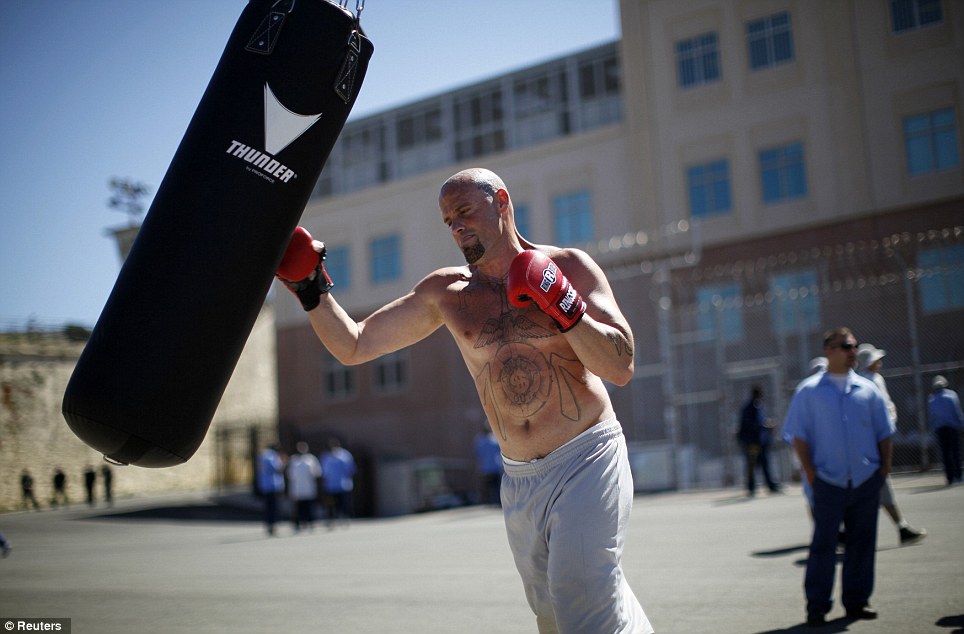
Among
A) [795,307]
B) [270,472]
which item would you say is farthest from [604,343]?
[795,307]

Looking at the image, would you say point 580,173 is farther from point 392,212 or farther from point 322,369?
point 322,369

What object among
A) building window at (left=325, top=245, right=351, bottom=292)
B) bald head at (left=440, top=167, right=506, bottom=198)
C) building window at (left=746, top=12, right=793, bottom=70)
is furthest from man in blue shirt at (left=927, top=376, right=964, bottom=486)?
building window at (left=325, top=245, right=351, bottom=292)

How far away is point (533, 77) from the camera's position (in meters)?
34.7

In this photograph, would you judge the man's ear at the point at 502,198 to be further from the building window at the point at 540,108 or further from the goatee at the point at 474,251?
the building window at the point at 540,108

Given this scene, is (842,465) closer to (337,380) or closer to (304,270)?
(304,270)

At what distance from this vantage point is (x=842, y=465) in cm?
Result: 645

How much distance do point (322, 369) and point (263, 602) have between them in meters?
29.6

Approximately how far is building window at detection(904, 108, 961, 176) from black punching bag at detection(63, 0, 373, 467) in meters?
25.0

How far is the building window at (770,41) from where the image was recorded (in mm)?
27781

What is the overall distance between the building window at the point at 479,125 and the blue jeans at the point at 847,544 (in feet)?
95.3

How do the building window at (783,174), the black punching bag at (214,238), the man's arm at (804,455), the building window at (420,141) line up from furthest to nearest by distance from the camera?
the building window at (420,141), the building window at (783,174), the man's arm at (804,455), the black punching bag at (214,238)

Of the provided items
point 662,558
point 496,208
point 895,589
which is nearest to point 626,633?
point 496,208

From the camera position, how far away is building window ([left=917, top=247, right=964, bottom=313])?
20594mm

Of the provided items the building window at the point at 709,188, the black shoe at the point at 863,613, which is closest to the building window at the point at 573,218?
the building window at the point at 709,188
